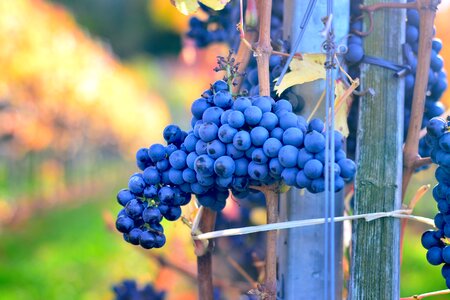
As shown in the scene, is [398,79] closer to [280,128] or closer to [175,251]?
[280,128]

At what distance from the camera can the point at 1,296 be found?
4.70 meters

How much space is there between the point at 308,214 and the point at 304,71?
0.79 ft

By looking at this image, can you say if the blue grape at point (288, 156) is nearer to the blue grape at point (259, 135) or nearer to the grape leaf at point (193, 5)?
the blue grape at point (259, 135)

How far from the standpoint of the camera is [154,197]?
2.79 ft

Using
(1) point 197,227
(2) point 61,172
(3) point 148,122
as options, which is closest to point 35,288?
(1) point 197,227

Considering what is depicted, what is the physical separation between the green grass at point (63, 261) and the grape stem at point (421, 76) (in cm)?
376

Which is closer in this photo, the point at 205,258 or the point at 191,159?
the point at 191,159

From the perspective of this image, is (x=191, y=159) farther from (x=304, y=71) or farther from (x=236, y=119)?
(x=304, y=71)

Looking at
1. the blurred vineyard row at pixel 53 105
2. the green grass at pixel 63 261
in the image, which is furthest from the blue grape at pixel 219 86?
the blurred vineyard row at pixel 53 105

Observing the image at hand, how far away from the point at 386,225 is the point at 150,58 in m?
24.3

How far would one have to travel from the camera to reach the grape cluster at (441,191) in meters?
0.82

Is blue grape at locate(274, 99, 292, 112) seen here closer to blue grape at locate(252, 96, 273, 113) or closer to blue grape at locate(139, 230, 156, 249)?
blue grape at locate(252, 96, 273, 113)

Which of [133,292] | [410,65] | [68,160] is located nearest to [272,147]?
[410,65]

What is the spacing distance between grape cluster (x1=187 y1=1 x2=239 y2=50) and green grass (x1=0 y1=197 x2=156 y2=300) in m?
3.42
